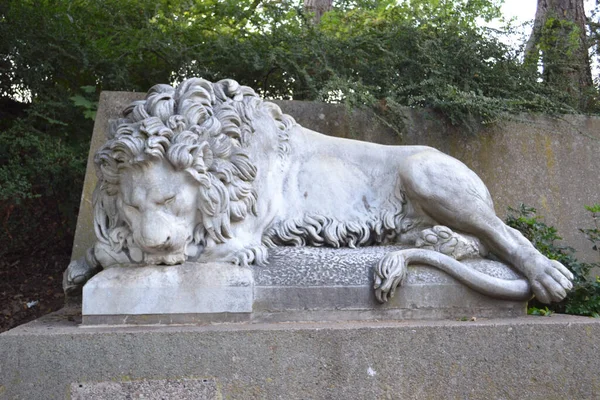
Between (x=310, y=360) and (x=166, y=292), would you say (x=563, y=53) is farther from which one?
(x=166, y=292)

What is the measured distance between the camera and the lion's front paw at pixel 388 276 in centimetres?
344

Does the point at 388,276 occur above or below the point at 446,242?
below

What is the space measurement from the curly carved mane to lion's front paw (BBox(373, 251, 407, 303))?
751 millimetres

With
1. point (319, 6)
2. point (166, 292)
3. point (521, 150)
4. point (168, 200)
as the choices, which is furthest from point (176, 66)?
point (319, 6)

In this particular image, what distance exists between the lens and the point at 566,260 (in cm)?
452

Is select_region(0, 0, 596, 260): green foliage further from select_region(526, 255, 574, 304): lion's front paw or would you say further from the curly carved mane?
select_region(526, 255, 574, 304): lion's front paw

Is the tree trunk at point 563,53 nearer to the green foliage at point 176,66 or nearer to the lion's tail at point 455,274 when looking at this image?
the green foliage at point 176,66

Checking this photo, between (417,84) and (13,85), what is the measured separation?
3556mm

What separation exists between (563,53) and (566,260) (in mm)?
2500

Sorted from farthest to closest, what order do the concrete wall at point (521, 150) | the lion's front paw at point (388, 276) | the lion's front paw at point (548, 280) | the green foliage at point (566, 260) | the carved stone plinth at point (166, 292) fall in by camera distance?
the concrete wall at point (521, 150), the green foliage at point (566, 260), the lion's front paw at point (548, 280), the lion's front paw at point (388, 276), the carved stone plinth at point (166, 292)

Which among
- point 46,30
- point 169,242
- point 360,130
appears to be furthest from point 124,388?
point 46,30

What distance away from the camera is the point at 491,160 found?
208 inches

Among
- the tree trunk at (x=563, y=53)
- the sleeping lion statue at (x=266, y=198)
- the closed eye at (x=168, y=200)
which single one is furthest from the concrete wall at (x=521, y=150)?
the closed eye at (x=168, y=200)

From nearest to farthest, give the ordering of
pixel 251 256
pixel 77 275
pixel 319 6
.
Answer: pixel 251 256 → pixel 77 275 → pixel 319 6
